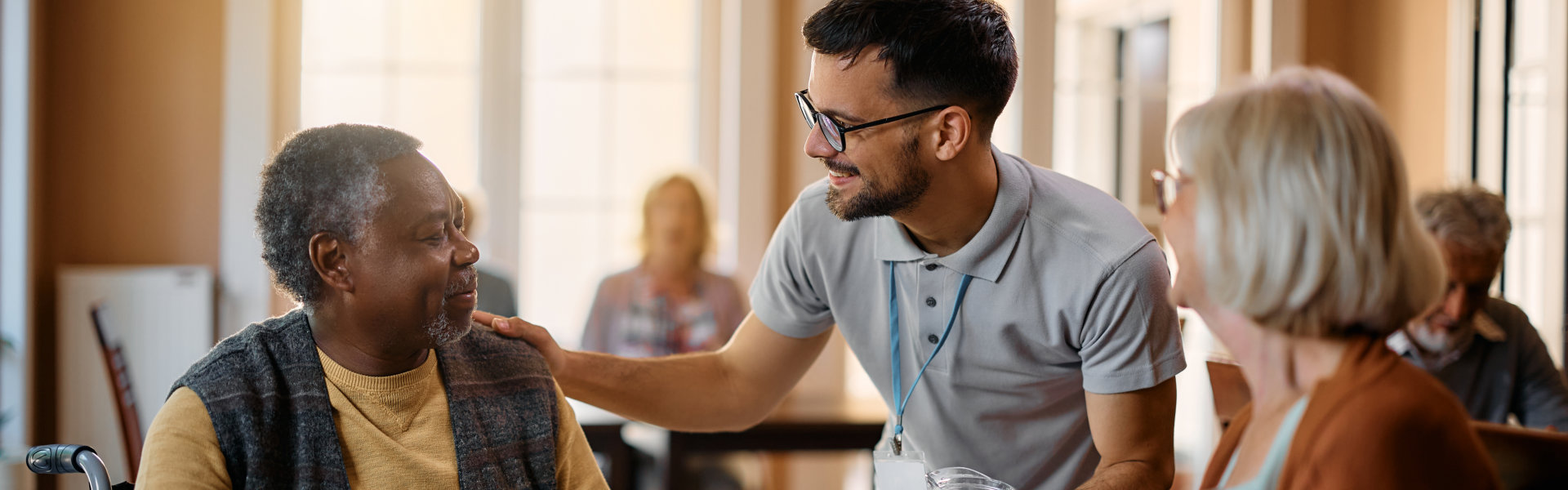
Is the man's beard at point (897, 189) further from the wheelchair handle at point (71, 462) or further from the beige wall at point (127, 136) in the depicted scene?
the beige wall at point (127, 136)

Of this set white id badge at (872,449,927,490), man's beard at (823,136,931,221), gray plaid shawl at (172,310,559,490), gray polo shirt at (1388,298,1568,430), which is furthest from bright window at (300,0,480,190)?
gray polo shirt at (1388,298,1568,430)

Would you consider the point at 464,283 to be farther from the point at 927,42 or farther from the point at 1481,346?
the point at 1481,346

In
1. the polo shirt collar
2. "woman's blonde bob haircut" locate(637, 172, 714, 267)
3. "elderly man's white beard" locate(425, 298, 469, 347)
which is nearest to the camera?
"elderly man's white beard" locate(425, 298, 469, 347)

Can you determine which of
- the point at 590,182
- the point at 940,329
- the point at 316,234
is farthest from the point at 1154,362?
the point at 590,182

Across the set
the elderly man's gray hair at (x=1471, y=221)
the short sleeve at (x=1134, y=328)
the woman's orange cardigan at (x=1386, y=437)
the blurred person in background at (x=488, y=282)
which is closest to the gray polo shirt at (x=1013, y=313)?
the short sleeve at (x=1134, y=328)

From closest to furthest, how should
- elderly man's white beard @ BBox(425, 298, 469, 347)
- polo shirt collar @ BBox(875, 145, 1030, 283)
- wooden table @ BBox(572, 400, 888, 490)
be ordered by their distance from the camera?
elderly man's white beard @ BBox(425, 298, 469, 347) → polo shirt collar @ BBox(875, 145, 1030, 283) → wooden table @ BBox(572, 400, 888, 490)

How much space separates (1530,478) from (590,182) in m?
3.48

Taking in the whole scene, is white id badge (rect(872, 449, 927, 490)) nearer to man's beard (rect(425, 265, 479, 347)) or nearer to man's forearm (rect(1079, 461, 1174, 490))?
man's forearm (rect(1079, 461, 1174, 490))

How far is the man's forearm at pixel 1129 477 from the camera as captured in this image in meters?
1.48

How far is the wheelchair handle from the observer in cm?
128

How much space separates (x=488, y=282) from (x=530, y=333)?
2.00 metres

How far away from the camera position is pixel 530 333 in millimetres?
1585

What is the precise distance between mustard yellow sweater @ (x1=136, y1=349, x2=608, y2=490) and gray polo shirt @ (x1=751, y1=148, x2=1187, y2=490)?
1.98ft

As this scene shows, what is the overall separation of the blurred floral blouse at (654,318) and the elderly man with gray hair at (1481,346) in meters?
2.13
